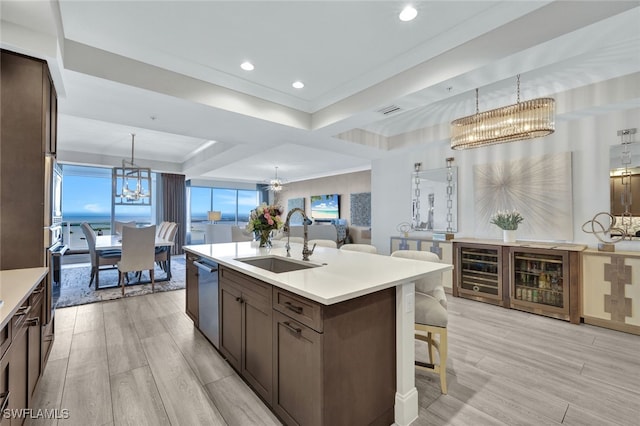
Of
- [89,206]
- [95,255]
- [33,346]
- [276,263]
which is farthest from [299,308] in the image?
[89,206]

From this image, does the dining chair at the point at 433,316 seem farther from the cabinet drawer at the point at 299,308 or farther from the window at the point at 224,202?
the window at the point at 224,202

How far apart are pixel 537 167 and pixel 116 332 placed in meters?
5.74

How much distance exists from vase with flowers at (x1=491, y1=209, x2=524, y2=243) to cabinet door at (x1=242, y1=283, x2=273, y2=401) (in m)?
3.61

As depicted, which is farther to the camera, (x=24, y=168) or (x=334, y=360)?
(x=24, y=168)

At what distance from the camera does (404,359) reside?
1.77 m

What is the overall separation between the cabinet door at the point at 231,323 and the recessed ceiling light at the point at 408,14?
7.98 feet

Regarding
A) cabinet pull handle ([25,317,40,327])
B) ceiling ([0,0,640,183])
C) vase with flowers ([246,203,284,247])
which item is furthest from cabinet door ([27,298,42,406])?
ceiling ([0,0,640,183])

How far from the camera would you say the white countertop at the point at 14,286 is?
1212 millimetres

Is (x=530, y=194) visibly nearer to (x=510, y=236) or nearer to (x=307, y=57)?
(x=510, y=236)

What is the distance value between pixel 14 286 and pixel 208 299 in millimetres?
1382

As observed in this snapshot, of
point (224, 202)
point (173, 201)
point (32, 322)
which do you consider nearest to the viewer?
point (32, 322)

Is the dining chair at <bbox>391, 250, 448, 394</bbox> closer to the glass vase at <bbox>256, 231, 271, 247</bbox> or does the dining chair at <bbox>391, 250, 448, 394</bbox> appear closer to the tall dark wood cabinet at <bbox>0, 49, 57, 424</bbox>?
the glass vase at <bbox>256, 231, 271, 247</bbox>

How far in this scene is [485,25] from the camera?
7.17 feet

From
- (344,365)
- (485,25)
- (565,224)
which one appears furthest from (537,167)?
(344,365)
